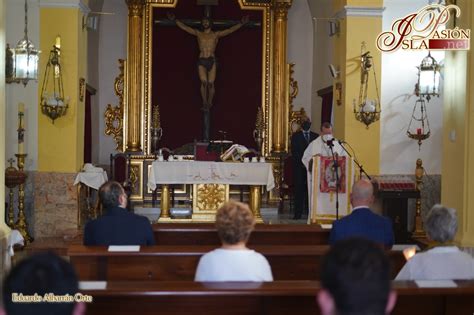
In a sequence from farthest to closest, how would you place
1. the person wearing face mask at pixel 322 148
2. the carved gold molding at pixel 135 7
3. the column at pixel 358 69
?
the carved gold molding at pixel 135 7 → the column at pixel 358 69 → the person wearing face mask at pixel 322 148

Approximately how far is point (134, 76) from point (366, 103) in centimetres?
524

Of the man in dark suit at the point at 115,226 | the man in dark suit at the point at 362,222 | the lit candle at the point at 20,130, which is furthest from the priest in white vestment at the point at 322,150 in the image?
the man in dark suit at the point at 115,226

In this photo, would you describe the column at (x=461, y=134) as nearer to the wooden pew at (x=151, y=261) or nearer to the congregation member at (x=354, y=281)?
the wooden pew at (x=151, y=261)

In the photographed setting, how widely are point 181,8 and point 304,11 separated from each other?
2466 millimetres

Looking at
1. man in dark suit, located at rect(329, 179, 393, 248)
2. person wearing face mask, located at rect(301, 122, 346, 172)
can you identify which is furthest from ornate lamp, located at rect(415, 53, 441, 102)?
man in dark suit, located at rect(329, 179, 393, 248)

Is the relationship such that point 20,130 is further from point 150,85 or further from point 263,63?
point 263,63

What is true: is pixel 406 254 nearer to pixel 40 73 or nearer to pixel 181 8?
pixel 40 73

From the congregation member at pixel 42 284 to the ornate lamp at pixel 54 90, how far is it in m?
8.61

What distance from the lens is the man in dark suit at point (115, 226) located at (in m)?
5.36

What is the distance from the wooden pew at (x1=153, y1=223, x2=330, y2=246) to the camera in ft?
20.5

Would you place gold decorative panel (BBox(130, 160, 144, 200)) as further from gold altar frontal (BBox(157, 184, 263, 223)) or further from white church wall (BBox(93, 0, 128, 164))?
gold altar frontal (BBox(157, 184, 263, 223))

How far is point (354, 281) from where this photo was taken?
200 cm

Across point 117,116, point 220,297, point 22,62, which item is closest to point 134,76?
point 117,116

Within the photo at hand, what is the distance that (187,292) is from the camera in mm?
3453
